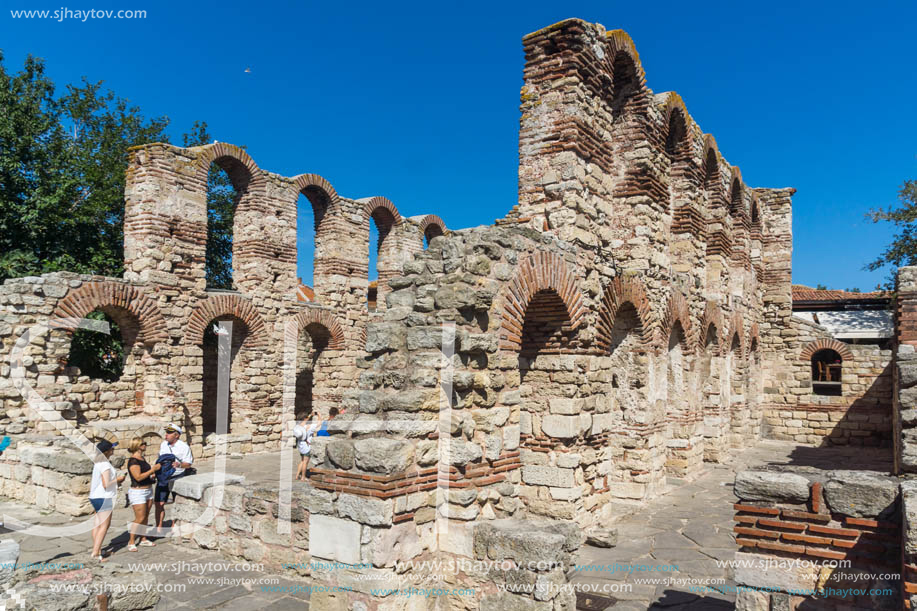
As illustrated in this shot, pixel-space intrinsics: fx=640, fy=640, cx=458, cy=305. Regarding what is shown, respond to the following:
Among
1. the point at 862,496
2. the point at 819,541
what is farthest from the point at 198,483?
the point at 862,496

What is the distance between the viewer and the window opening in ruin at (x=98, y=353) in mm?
15227

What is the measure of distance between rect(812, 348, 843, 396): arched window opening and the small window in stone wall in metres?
19.0

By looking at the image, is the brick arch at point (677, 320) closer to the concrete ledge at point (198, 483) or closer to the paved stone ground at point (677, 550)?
the paved stone ground at point (677, 550)

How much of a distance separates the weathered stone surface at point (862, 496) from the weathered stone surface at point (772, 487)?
138 mm

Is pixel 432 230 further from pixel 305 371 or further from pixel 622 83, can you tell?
pixel 622 83

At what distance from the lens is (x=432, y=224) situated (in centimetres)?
1761

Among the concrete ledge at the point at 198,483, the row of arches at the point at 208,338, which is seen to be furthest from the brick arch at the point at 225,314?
the concrete ledge at the point at 198,483

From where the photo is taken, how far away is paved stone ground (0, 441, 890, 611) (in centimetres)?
539

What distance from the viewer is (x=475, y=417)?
5.90 metres

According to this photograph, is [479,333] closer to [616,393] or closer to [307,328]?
[616,393]

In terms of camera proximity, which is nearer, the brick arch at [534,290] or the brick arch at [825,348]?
the brick arch at [534,290]

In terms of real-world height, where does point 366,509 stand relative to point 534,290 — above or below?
below

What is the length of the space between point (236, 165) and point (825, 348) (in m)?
15.1

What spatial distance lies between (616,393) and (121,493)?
729 cm
